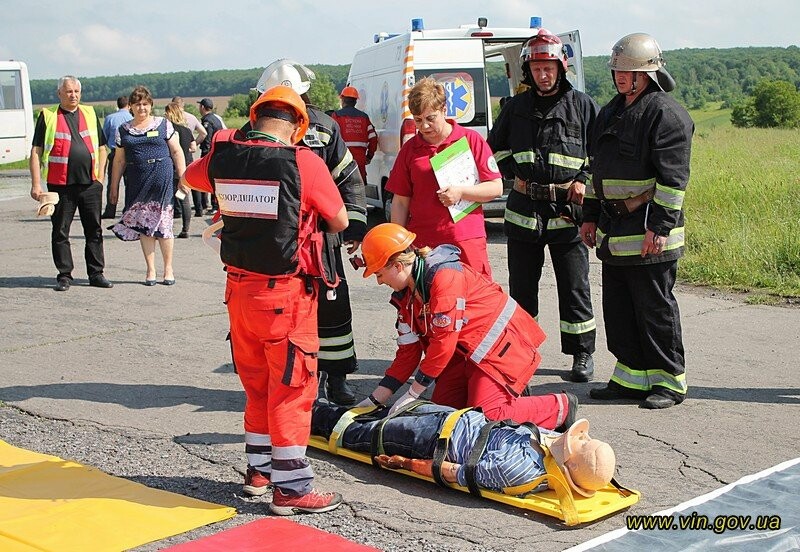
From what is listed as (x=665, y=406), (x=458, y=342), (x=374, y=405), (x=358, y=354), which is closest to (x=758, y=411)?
(x=665, y=406)

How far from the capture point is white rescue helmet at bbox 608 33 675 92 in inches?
227

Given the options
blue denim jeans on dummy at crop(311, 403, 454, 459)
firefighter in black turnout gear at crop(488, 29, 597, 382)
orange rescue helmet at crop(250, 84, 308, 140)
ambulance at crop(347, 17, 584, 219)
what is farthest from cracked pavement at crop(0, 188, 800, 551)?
ambulance at crop(347, 17, 584, 219)

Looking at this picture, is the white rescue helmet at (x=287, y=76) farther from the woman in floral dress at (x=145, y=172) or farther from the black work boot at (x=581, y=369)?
the woman in floral dress at (x=145, y=172)

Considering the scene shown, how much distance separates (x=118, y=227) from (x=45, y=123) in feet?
4.15

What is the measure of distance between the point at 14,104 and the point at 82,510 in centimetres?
2914

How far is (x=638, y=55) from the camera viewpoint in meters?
5.77

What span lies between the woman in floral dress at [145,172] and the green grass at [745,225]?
18.0 feet

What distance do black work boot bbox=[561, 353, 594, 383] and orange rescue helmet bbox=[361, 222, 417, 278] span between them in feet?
7.40

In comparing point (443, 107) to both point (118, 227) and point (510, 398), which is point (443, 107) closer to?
point (510, 398)

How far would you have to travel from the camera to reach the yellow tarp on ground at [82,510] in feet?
13.2

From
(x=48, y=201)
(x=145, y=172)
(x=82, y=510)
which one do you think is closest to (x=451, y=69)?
(x=145, y=172)

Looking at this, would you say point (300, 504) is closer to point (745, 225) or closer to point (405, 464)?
point (405, 464)

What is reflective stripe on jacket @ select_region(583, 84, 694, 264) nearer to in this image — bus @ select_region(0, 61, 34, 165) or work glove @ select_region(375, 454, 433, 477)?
work glove @ select_region(375, 454, 433, 477)

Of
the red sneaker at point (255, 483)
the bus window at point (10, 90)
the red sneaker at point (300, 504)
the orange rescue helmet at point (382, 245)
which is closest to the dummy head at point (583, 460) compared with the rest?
the red sneaker at point (300, 504)
